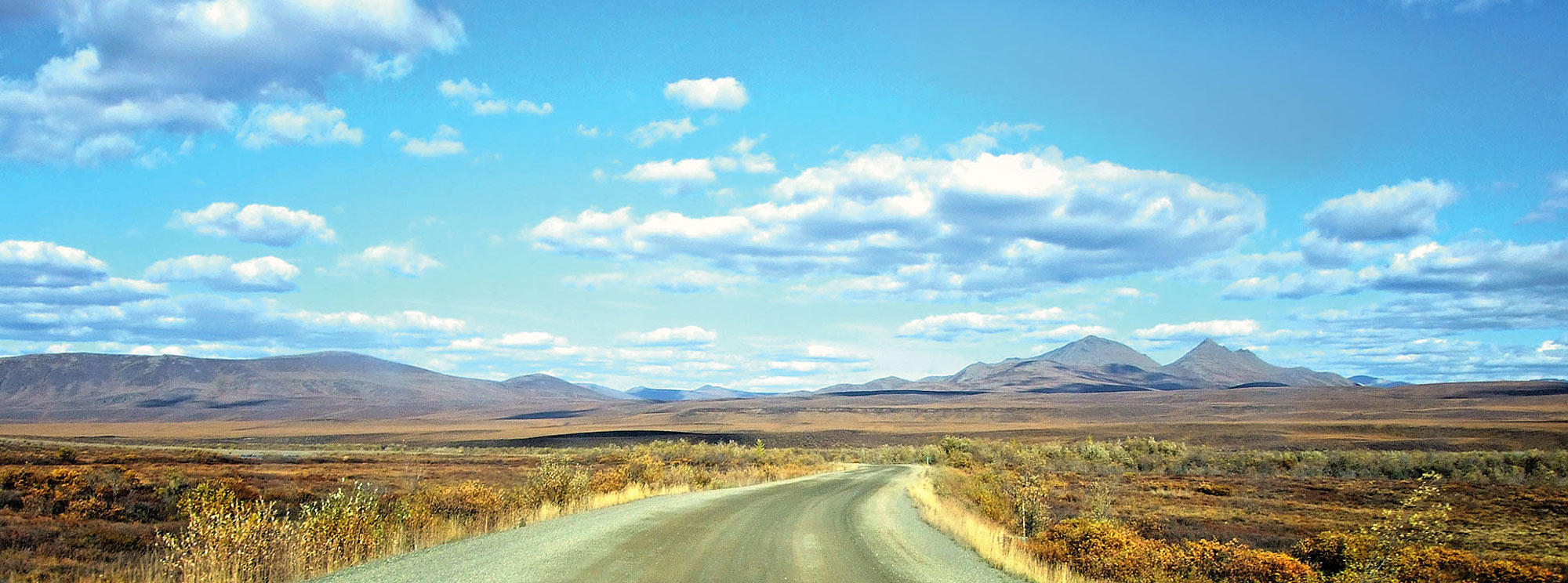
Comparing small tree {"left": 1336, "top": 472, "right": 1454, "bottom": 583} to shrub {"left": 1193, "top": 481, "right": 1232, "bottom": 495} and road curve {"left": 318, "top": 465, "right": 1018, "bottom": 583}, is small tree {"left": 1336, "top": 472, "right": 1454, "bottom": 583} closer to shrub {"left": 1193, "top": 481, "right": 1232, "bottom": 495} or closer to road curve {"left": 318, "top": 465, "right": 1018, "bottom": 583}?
road curve {"left": 318, "top": 465, "right": 1018, "bottom": 583}

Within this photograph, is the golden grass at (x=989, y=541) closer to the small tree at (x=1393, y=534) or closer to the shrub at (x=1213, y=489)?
the small tree at (x=1393, y=534)

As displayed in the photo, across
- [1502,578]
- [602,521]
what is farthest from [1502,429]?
[602,521]

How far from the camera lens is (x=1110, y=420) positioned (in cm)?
12675

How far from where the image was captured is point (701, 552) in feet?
39.0

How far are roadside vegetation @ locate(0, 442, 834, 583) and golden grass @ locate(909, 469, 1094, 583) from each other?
788cm

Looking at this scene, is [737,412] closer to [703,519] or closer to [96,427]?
[96,427]

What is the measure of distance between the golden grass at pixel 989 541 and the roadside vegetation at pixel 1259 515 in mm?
57

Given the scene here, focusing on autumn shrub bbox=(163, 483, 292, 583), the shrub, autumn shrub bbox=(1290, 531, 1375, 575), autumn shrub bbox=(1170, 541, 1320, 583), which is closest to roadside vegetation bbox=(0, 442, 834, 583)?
autumn shrub bbox=(163, 483, 292, 583)

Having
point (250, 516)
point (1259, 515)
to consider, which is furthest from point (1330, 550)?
point (250, 516)

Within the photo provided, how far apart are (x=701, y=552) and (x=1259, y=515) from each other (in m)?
23.0

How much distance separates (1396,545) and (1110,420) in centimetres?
12491

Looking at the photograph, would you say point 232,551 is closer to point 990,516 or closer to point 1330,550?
point 990,516

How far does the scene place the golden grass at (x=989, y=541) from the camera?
11.9 meters

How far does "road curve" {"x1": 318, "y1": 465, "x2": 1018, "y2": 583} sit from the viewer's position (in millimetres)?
10164
